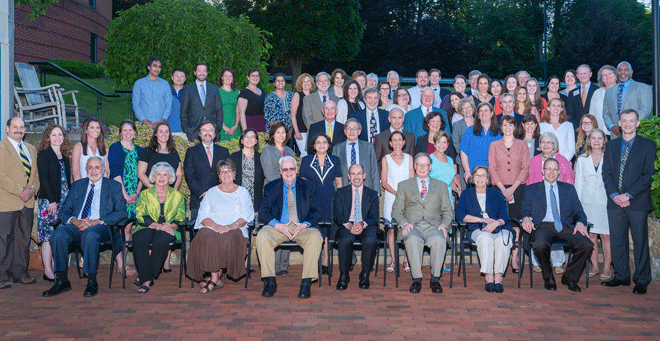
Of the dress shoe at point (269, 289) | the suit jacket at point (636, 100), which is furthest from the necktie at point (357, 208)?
the suit jacket at point (636, 100)

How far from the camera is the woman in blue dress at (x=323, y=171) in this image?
6.90 meters

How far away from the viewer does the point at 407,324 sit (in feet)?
16.3

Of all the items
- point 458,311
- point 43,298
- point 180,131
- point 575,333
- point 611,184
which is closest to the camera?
point 575,333

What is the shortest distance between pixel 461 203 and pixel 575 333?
226 cm

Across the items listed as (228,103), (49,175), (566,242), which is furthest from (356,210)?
(49,175)

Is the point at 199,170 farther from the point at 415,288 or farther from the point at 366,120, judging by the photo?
the point at 415,288

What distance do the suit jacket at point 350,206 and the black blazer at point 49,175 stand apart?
3201 mm

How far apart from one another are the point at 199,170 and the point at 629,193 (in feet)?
16.1

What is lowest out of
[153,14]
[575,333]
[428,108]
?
[575,333]

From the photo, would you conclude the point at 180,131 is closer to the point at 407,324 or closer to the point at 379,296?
the point at 379,296

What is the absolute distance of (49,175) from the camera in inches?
264

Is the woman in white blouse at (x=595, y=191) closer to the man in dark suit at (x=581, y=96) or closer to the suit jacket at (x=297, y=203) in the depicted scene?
the man in dark suit at (x=581, y=96)

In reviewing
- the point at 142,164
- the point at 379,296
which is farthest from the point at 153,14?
the point at 379,296

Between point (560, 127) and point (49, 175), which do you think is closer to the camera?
point (49, 175)
